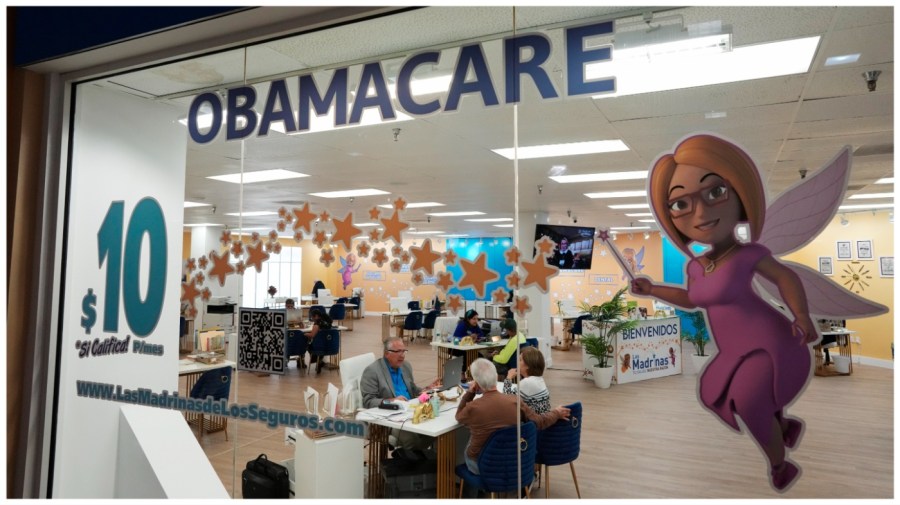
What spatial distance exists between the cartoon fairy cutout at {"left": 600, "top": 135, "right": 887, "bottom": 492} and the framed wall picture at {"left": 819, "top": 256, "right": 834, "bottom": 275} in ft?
0.17

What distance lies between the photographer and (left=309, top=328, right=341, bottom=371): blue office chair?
8.16 metres

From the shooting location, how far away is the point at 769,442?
1911 millimetres

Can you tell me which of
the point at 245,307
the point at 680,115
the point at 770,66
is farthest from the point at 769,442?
the point at 245,307

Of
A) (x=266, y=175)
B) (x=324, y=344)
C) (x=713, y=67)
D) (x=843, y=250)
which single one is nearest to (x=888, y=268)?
(x=843, y=250)

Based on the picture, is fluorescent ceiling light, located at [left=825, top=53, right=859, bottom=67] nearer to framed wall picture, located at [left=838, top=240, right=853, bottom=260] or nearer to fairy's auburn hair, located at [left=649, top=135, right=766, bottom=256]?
framed wall picture, located at [left=838, top=240, right=853, bottom=260]

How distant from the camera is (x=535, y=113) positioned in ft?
11.7

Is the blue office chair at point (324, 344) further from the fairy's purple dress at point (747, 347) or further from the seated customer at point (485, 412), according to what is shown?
the fairy's purple dress at point (747, 347)

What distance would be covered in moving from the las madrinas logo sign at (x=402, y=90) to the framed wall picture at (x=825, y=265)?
0.98 metres

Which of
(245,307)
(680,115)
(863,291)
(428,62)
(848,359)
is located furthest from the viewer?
(848,359)

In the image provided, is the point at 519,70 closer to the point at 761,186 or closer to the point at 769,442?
the point at 761,186

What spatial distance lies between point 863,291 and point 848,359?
25.1ft

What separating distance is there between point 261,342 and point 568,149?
2.88 meters

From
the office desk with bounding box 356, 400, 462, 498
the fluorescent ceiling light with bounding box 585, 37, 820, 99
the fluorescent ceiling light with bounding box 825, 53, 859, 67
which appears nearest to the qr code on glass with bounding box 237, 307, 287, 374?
the office desk with bounding box 356, 400, 462, 498

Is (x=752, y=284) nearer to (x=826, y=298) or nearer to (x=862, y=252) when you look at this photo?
(x=826, y=298)
